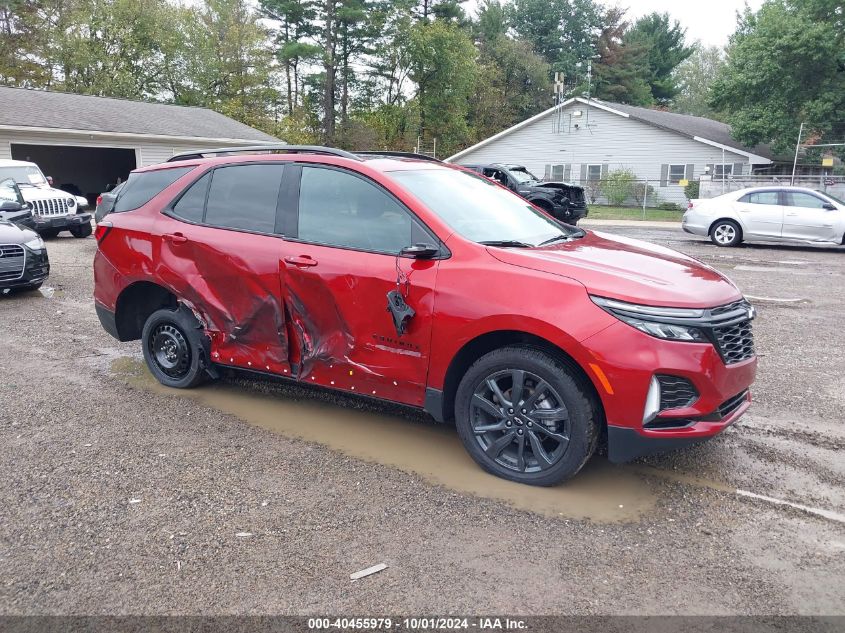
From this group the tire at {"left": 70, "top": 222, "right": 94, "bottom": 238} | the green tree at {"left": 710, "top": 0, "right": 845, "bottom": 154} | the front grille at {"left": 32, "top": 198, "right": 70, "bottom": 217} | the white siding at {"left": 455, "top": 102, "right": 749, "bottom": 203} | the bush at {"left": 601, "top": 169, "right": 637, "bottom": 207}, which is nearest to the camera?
the front grille at {"left": 32, "top": 198, "right": 70, "bottom": 217}

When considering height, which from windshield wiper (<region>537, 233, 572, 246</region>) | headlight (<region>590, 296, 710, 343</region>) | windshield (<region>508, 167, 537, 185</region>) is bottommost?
headlight (<region>590, 296, 710, 343</region>)

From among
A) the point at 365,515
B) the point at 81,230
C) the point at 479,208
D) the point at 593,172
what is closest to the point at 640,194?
the point at 593,172

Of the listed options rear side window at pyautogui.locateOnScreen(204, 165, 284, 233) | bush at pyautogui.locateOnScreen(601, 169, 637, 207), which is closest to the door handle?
rear side window at pyautogui.locateOnScreen(204, 165, 284, 233)

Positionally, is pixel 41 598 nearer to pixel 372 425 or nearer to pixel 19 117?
pixel 372 425

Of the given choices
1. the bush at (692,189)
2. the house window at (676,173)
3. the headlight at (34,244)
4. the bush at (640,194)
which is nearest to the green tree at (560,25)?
the house window at (676,173)

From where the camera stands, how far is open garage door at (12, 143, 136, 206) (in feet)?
104

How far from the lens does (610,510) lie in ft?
11.9

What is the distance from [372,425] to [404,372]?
2.86 ft

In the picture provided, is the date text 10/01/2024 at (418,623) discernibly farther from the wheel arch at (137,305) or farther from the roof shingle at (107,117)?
the roof shingle at (107,117)

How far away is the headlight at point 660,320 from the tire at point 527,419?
43cm

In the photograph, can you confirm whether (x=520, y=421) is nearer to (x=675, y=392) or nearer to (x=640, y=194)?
(x=675, y=392)

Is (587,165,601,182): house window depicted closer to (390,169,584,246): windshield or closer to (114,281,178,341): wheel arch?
(390,169,584,246): windshield

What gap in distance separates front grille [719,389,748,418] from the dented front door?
1646mm

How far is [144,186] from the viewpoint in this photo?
556 centimetres
